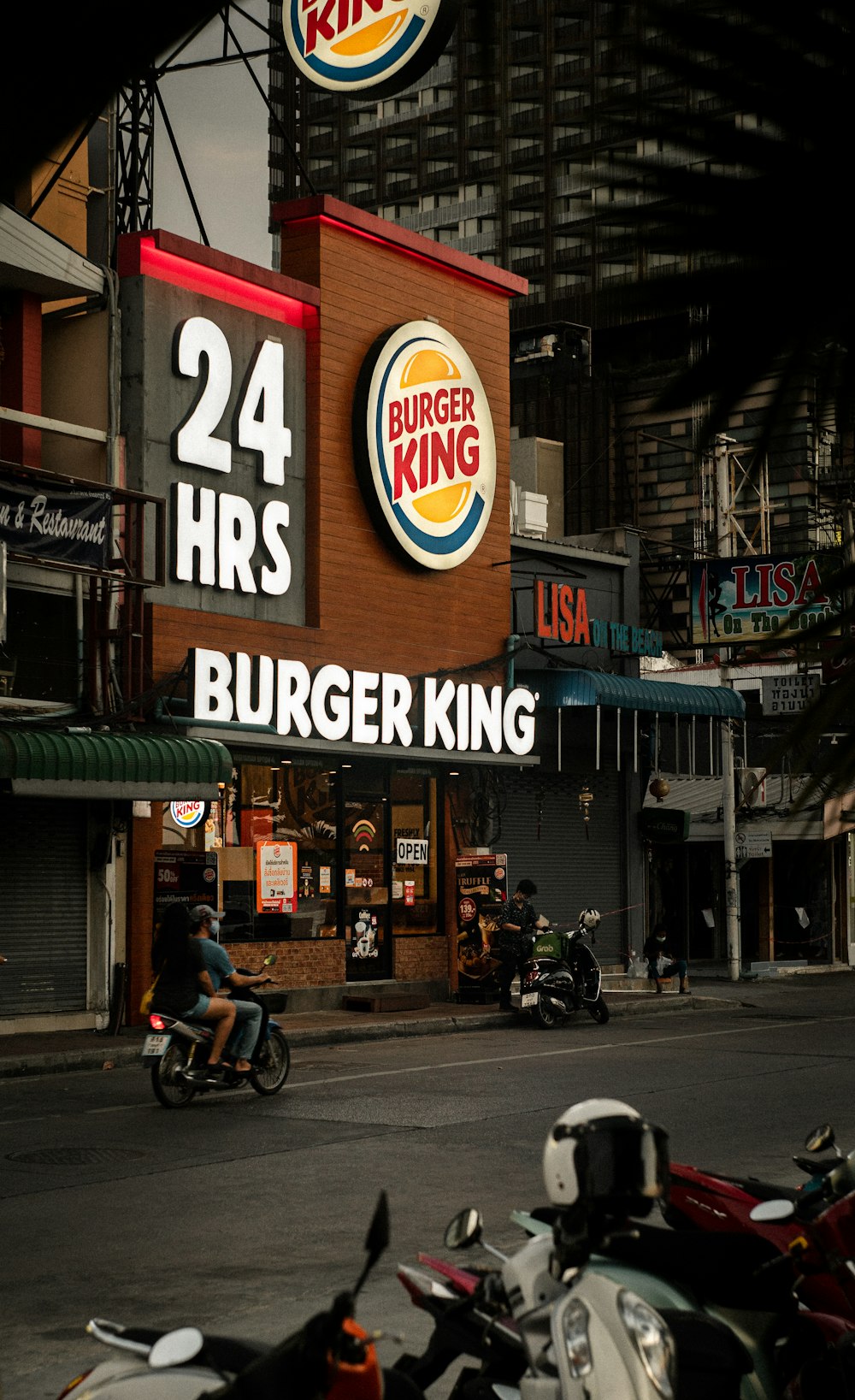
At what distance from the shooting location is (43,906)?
1883 centimetres

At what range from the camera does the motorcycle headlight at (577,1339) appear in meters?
3.53

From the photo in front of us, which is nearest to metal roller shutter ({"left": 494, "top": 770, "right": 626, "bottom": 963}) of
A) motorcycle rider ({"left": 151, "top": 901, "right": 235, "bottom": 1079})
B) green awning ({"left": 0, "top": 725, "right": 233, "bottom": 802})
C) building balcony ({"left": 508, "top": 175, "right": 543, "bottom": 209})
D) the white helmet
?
green awning ({"left": 0, "top": 725, "right": 233, "bottom": 802})

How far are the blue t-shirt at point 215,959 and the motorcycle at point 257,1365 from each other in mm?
11084

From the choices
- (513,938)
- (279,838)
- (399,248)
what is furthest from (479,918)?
(399,248)

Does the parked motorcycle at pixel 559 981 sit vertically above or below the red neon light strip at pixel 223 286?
below

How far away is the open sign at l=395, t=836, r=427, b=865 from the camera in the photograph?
24.5 metres

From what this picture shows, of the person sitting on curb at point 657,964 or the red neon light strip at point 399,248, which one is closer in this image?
the red neon light strip at point 399,248

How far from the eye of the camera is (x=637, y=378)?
3.67 ft

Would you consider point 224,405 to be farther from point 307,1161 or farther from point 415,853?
point 307,1161

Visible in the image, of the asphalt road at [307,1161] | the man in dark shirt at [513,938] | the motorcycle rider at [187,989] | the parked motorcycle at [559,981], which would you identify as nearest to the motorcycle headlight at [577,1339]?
the asphalt road at [307,1161]

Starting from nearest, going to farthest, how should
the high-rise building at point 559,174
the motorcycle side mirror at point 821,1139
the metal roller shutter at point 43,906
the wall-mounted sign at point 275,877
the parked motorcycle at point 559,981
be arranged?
the high-rise building at point 559,174, the motorcycle side mirror at point 821,1139, the metal roller shutter at point 43,906, the parked motorcycle at point 559,981, the wall-mounted sign at point 275,877

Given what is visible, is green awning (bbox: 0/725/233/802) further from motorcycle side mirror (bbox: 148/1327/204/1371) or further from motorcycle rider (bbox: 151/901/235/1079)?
motorcycle side mirror (bbox: 148/1327/204/1371)

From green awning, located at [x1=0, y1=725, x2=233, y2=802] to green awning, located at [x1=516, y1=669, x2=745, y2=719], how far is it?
842 cm

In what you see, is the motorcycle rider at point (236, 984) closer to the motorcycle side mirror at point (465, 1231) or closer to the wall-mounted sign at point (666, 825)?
the motorcycle side mirror at point (465, 1231)
